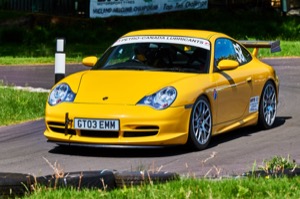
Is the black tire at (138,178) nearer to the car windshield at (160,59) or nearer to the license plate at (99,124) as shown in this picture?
the license plate at (99,124)

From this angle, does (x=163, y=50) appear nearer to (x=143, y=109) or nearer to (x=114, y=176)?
(x=143, y=109)

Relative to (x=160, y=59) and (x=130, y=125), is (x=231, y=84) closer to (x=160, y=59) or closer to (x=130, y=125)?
(x=160, y=59)

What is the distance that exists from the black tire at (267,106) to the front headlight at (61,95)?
3.04m

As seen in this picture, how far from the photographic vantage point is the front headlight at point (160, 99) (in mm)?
10406

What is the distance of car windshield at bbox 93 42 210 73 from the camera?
37.7 feet

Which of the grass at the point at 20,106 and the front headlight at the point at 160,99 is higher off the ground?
the front headlight at the point at 160,99

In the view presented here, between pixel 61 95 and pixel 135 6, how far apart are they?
1068 inches

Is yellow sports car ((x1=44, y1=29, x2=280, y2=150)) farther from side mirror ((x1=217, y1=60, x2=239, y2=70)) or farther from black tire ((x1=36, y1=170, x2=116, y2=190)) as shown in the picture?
black tire ((x1=36, y1=170, x2=116, y2=190))

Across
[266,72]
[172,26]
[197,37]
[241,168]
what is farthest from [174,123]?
[172,26]

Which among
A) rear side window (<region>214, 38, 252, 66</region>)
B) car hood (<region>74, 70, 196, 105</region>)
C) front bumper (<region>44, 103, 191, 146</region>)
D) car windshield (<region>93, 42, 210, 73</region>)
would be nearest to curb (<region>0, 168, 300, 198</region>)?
front bumper (<region>44, 103, 191, 146</region>)

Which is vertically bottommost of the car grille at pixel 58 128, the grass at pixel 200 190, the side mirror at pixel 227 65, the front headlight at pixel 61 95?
the car grille at pixel 58 128

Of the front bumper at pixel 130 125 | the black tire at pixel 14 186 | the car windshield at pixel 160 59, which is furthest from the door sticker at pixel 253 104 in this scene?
the black tire at pixel 14 186

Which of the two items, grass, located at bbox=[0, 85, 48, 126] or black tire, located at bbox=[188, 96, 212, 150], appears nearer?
black tire, located at bbox=[188, 96, 212, 150]

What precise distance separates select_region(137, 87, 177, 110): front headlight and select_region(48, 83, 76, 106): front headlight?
859 millimetres
